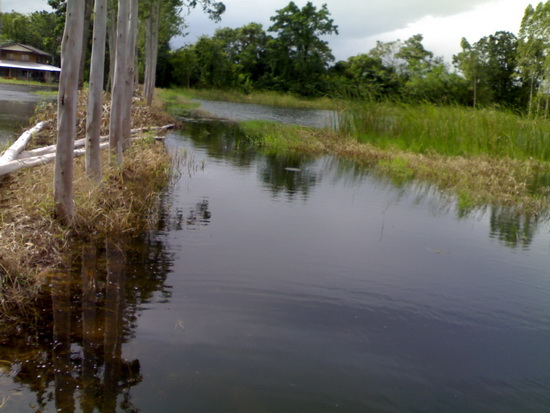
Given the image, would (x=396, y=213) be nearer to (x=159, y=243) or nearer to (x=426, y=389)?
(x=159, y=243)

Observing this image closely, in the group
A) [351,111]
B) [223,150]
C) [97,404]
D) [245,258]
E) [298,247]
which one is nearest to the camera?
[97,404]

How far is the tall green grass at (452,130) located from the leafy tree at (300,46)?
58.7 meters

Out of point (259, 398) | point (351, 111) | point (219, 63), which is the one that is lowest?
point (259, 398)

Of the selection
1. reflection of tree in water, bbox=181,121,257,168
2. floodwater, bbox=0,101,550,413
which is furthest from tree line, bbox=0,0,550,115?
floodwater, bbox=0,101,550,413

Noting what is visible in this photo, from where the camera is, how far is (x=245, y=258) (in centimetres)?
770

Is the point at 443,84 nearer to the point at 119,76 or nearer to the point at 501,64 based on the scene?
the point at 501,64

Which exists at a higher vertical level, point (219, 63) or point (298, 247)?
point (219, 63)

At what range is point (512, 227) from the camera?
1084 cm

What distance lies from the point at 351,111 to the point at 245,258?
51.7 feet

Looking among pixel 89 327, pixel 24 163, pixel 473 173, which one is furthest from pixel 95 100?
pixel 473 173

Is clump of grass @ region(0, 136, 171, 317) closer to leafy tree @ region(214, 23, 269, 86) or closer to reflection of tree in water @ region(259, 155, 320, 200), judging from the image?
reflection of tree in water @ region(259, 155, 320, 200)

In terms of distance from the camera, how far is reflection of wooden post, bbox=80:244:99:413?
4137mm

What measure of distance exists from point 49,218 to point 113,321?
2.35 metres

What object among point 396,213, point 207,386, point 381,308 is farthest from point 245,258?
point 396,213
